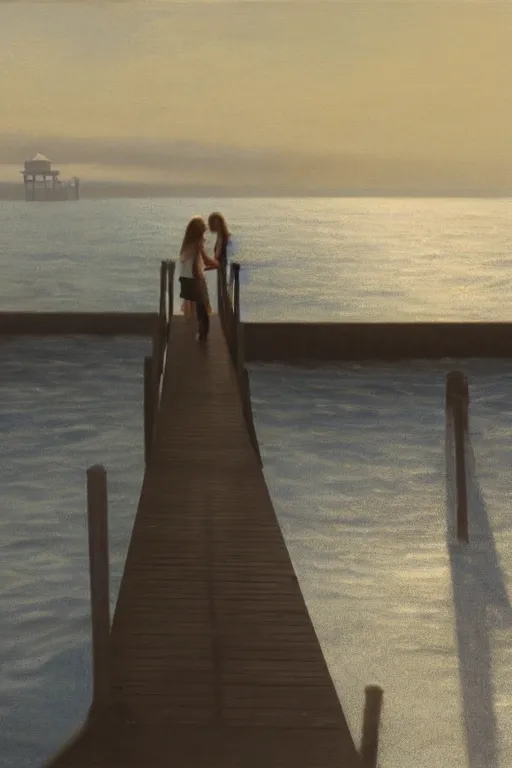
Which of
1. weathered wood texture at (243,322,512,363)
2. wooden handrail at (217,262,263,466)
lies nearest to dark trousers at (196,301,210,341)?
wooden handrail at (217,262,263,466)

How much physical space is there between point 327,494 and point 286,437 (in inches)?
154

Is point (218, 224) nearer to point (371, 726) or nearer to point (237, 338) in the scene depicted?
point (237, 338)

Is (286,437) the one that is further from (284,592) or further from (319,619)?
→ (284,592)

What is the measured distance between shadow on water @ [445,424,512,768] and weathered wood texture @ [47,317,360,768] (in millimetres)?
2359

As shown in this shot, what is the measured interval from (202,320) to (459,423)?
4.31 m

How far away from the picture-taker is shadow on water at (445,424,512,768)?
7895mm

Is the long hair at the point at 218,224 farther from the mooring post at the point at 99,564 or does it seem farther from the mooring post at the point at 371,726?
the mooring post at the point at 371,726

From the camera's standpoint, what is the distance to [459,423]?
11.1m

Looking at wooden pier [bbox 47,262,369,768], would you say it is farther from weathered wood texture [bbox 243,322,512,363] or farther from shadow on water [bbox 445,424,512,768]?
weathered wood texture [bbox 243,322,512,363]

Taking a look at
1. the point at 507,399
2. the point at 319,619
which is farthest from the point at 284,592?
the point at 507,399

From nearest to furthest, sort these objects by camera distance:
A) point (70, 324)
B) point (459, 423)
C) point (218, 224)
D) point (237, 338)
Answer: point (459, 423), point (237, 338), point (218, 224), point (70, 324)

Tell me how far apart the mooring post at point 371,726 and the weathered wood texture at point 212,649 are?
0.39ft

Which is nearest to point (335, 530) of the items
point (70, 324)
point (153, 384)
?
point (153, 384)

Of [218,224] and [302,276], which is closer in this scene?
[218,224]
